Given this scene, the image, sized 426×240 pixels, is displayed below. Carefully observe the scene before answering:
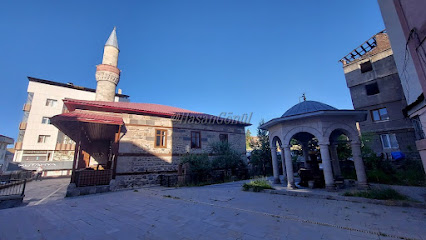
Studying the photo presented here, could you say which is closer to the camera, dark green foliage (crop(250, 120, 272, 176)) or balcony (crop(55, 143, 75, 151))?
dark green foliage (crop(250, 120, 272, 176))

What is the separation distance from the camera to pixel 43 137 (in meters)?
23.5

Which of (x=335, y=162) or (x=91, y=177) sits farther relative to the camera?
(x=91, y=177)

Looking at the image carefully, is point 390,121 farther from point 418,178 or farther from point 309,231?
point 309,231

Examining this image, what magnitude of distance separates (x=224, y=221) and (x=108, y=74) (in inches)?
752

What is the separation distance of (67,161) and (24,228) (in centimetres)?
2403

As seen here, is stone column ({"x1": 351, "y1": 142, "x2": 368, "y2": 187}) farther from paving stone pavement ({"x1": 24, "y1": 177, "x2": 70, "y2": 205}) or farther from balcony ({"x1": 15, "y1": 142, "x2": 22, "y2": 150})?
balcony ({"x1": 15, "y1": 142, "x2": 22, "y2": 150})

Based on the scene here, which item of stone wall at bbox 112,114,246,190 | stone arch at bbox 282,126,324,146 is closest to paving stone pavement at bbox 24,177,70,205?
stone wall at bbox 112,114,246,190

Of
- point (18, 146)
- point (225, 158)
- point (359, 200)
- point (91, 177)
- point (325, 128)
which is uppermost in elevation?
point (18, 146)

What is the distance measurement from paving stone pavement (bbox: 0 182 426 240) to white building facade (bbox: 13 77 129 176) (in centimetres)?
2177

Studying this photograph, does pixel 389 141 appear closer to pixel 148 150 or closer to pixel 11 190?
pixel 148 150

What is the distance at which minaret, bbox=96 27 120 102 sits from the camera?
17.7 meters

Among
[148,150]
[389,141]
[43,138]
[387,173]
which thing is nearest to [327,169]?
[387,173]

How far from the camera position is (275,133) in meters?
8.92

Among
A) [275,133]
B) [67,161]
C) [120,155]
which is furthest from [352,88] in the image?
[67,161]
